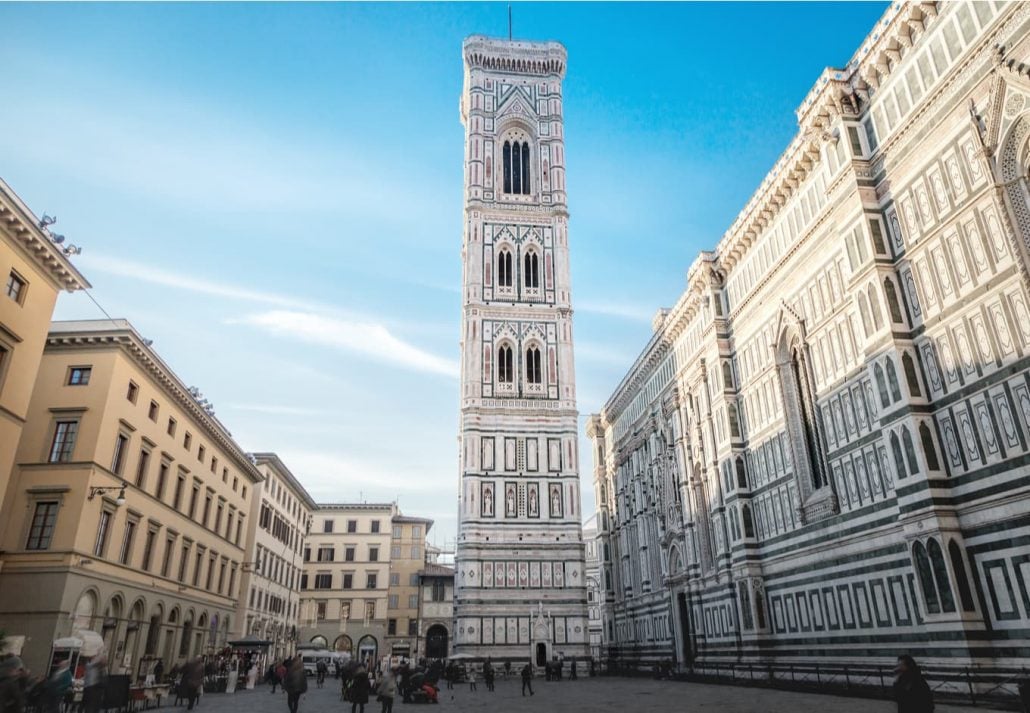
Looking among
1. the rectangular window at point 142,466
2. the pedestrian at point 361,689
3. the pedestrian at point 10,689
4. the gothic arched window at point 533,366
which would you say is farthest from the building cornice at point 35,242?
the gothic arched window at point 533,366

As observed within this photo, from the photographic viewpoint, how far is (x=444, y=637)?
70500mm

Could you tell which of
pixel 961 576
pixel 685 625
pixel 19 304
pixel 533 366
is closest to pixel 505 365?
pixel 533 366

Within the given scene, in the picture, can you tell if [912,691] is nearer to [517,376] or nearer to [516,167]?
[517,376]

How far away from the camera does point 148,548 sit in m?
32.3

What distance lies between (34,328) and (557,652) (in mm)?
35071

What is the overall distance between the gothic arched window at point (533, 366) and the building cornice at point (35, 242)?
31.0 metres

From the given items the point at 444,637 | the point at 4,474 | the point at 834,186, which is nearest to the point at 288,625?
the point at 444,637

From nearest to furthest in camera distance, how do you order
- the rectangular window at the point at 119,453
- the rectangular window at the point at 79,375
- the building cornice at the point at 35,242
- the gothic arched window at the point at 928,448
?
1. the gothic arched window at the point at 928,448
2. the building cornice at the point at 35,242
3. the rectangular window at the point at 79,375
4. the rectangular window at the point at 119,453

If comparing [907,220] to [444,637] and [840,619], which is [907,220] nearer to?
[840,619]

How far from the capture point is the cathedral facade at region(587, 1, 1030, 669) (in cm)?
1759

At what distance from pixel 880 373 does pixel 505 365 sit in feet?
108

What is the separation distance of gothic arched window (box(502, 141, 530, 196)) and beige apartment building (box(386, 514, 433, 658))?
37281 millimetres

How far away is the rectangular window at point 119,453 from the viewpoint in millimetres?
28828

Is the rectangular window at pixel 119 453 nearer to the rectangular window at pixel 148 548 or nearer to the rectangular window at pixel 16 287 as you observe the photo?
the rectangular window at pixel 148 548
